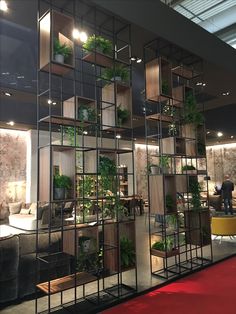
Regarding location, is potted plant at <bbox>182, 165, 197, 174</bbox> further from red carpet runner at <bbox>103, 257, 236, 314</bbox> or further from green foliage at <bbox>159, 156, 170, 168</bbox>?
red carpet runner at <bbox>103, 257, 236, 314</bbox>

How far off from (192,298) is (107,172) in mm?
1894

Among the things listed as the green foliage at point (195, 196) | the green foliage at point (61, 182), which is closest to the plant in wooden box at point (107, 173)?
the green foliage at point (61, 182)

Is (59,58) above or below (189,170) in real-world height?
above

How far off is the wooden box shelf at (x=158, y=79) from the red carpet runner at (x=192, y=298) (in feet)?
9.28

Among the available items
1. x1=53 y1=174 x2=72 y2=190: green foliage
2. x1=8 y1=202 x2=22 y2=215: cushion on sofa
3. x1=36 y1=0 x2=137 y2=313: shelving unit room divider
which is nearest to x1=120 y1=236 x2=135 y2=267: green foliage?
x1=36 y1=0 x2=137 y2=313: shelving unit room divider

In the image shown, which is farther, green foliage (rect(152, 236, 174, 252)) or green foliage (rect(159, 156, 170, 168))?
green foliage (rect(159, 156, 170, 168))

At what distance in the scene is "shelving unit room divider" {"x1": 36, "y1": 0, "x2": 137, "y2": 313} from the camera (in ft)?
10.3

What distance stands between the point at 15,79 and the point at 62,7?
8.11 feet

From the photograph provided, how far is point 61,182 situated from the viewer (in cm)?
305

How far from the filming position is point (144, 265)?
488cm

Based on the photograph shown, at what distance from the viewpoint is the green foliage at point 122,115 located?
12.6ft

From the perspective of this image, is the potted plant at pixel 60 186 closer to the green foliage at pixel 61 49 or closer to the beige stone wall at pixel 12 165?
the green foliage at pixel 61 49

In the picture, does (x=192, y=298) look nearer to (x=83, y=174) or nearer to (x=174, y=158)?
(x=83, y=174)

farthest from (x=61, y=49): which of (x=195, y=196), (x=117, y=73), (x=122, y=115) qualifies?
(x=195, y=196)
